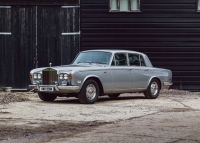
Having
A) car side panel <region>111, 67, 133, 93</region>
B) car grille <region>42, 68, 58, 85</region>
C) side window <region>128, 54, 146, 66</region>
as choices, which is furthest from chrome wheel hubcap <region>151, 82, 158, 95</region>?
car grille <region>42, 68, 58, 85</region>

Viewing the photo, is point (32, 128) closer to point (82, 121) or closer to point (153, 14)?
point (82, 121)

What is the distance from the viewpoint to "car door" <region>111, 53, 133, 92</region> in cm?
1398

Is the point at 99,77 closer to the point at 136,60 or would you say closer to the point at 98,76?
the point at 98,76

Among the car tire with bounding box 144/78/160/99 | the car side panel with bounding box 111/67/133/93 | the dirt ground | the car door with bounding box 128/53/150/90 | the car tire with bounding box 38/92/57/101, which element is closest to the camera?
the dirt ground

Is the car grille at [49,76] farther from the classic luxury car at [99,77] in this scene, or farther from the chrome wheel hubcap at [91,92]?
the chrome wheel hubcap at [91,92]

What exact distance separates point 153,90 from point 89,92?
9.57 feet

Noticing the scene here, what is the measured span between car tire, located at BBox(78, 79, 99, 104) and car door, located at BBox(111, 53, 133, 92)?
87cm

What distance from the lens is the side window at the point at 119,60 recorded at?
14203 mm

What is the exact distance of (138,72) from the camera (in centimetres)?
1476

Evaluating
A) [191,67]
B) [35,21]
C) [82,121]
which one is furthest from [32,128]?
[191,67]

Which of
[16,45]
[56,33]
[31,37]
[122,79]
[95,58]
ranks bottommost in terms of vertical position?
[122,79]

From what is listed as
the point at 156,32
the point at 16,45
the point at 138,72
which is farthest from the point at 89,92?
the point at 156,32

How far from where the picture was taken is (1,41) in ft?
65.4

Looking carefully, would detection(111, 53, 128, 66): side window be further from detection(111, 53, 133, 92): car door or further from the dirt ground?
the dirt ground
